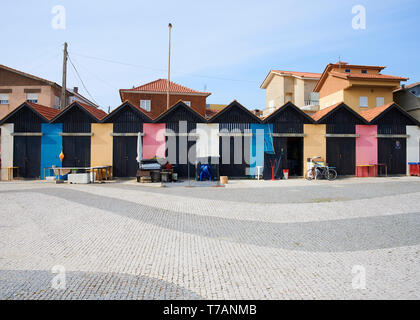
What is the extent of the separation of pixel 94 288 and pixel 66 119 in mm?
18048

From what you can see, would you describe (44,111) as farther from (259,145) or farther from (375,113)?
(375,113)

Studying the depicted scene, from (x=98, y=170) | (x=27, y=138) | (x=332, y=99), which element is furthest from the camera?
(x=332, y=99)

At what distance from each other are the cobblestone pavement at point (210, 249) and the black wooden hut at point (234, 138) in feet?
29.3

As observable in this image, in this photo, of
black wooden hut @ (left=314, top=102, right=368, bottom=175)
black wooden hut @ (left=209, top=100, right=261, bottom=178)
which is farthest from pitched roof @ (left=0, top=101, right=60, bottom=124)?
black wooden hut @ (left=314, top=102, right=368, bottom=175)

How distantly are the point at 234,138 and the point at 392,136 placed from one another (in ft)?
38.4

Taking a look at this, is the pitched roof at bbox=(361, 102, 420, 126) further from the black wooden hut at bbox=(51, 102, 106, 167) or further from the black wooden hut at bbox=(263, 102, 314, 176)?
the black wooden hut at bbox=(51, 102, 106, 167)

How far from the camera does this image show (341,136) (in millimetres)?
19938

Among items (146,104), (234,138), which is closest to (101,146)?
(234,138)

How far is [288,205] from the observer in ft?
32.4

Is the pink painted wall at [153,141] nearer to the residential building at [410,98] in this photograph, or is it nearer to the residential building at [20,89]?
the residential building at [20,89]

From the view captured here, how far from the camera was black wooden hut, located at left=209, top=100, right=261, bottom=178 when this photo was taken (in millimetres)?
19172

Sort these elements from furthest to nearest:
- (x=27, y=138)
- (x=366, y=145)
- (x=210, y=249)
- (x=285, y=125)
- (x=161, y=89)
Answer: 1. (x=161, y=89)
2. (x=366, y=145)
3. (x=285, y=125)
4. (x=27, y=138)
5. (x=210, y=249)

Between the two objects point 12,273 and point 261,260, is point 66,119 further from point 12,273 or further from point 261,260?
point 261,260
